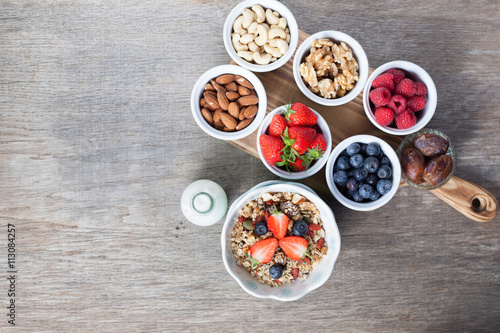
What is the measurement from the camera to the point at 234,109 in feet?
3.57

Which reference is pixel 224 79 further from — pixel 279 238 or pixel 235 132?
pixel 279 238

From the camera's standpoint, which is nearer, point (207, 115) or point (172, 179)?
point (207, 115)

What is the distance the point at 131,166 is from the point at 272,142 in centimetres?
60

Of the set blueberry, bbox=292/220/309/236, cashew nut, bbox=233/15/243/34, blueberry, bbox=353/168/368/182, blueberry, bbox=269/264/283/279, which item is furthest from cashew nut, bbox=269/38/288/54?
blueberry, bbox=269/264/283/279

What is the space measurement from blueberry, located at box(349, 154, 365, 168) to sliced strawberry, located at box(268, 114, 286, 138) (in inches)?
8.8

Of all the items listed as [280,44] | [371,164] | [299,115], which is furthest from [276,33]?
[371,164]

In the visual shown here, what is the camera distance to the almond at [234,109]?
3.57ft

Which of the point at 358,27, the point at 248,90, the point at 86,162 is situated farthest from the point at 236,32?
the point at 86,162

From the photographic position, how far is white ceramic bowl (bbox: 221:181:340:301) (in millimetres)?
1074

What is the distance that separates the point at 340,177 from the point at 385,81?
1.06 feet

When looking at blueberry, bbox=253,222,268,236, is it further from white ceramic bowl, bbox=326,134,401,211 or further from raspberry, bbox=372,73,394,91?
raspberry, bbox=372,73,394,91

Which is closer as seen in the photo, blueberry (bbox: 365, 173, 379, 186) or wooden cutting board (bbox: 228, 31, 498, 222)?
blueberry (bbox: 365, 173, 379, 186)

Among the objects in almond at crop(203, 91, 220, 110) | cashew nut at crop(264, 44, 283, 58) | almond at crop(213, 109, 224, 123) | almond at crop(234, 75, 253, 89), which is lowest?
almond at crop(213, 109, 224, 123)

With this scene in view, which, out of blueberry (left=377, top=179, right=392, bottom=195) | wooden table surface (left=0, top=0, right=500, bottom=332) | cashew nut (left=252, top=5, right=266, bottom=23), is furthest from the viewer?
wooden table surface (left=0, top=0, right=500, bottom=332)
